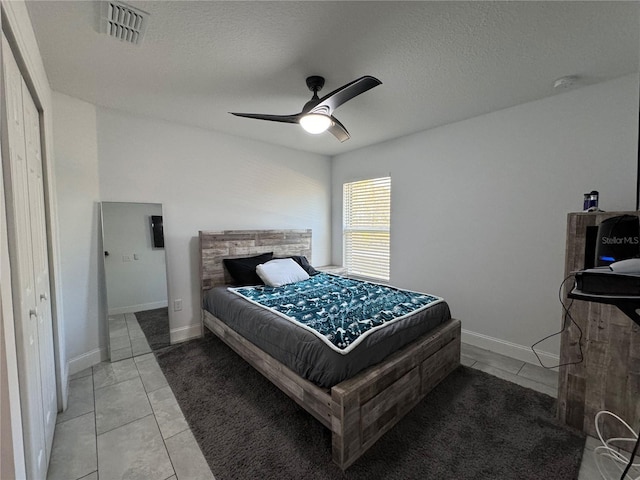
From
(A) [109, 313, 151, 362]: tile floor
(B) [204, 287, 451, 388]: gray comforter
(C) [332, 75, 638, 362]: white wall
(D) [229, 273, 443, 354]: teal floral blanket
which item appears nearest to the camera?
(B) [204, 287, 451, 388]: gray comforter

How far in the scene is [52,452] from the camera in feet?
5.29

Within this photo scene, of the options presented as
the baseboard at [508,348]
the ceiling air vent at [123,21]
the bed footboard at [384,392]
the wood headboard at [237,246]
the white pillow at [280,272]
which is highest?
the ceiling air vent at [123,21]

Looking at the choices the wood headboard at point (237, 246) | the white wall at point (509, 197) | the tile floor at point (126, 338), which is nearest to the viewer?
the white wall at point (509, 197)

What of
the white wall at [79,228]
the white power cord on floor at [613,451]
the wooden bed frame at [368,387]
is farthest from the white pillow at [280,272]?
the white power cord on floor at [613,451]

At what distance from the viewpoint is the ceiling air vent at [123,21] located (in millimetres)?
1435

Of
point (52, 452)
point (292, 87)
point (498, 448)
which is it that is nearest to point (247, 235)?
point (292, 87)

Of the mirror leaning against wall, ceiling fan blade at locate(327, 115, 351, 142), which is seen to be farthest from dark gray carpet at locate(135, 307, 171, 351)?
ceiling fan blade at locate(327, 115, 351, 142)

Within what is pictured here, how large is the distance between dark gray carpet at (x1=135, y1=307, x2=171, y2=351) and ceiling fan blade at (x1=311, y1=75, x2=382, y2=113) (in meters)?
2.69

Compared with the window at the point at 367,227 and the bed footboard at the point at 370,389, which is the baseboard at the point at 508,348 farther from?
the window at the point at 367,227

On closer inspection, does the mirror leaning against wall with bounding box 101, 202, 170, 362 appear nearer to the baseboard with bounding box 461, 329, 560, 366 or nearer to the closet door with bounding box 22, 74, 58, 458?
the closet door with bounding box 22, 74, 58, 458

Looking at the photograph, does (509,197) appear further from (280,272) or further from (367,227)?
(280,272)

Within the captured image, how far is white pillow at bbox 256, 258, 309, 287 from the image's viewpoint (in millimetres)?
3084

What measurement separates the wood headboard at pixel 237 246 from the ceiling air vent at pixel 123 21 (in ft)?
6.30

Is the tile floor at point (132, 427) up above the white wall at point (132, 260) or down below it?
below
